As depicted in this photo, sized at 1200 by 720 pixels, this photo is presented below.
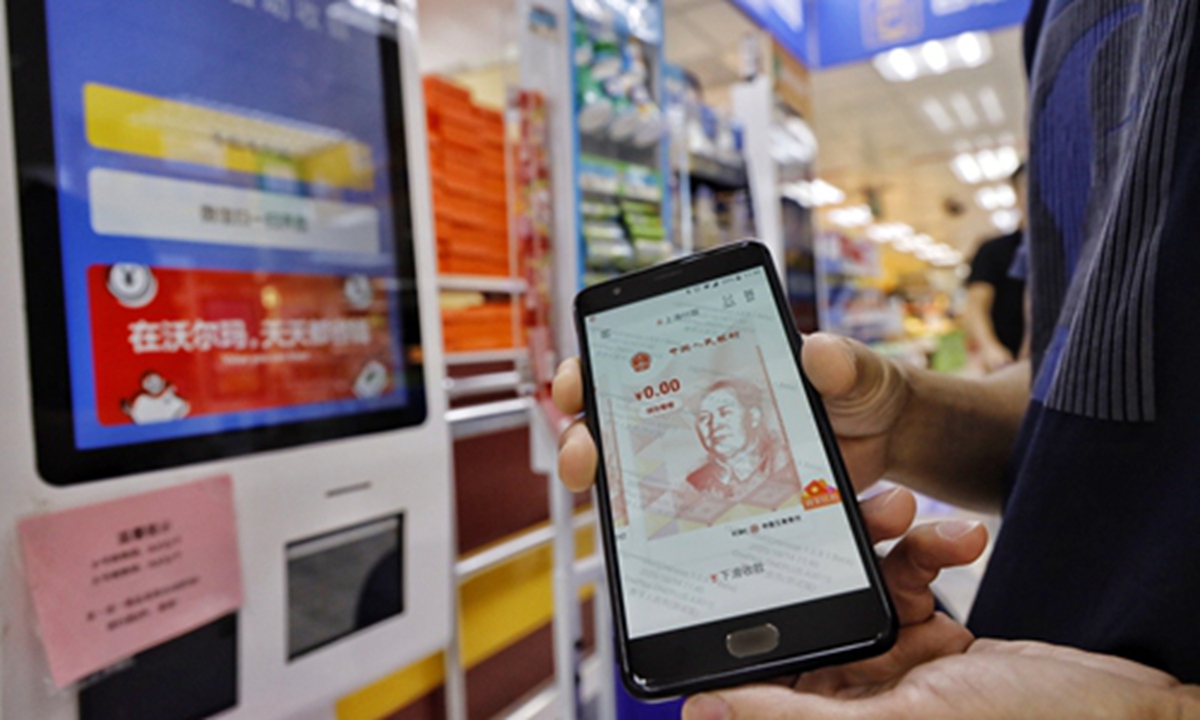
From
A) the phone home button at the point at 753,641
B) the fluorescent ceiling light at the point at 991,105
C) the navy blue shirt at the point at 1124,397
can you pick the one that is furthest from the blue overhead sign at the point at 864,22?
the fluorescent ceiling light at the point at 991,105

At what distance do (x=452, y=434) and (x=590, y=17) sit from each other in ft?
3.25

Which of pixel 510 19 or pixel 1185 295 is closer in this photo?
pixel 1185 295

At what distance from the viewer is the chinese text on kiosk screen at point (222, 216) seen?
0.83 metres

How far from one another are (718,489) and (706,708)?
0.21 metres

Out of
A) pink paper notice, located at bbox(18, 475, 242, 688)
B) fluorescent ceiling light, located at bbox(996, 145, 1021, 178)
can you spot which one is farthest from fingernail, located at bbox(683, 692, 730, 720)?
fluorescent ceiling light, located at bbox(996, 145, 1021, 178)

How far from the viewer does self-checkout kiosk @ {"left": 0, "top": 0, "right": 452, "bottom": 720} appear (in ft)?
2.54

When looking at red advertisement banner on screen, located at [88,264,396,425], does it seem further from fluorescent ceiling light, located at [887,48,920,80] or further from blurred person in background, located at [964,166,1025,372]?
fluorescent ceiling light, located at [887,48,920,80]

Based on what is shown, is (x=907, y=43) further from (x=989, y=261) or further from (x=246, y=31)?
(x=246, y=31)

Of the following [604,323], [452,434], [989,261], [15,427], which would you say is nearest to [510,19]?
[452,434]

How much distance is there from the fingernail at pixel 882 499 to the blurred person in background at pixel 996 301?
3149 millimetres

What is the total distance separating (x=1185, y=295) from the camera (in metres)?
0.54

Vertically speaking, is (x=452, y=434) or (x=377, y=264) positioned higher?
(x=377, y=264)

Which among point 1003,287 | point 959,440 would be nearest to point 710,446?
point 959,440

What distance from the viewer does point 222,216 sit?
0.97m
